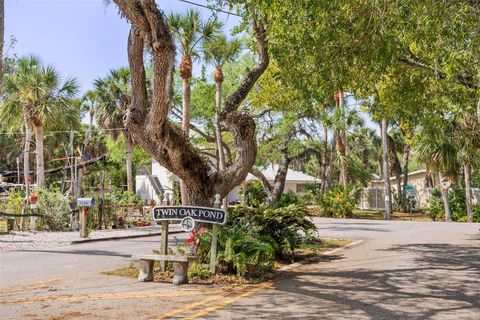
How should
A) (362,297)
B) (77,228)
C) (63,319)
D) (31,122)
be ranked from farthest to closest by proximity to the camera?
(31,122)
(77,228)
(362,297)
(63,319)

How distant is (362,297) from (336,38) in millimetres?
5090

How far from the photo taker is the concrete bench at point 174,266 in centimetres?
880

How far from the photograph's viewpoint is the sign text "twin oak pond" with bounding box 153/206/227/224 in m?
9.38

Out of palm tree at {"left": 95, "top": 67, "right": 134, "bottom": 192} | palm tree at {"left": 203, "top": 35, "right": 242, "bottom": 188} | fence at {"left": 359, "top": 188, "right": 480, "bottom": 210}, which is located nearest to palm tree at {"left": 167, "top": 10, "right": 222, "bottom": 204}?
palm tree at {"left": 203, "top": 35, "right": 242, "bottom": 188}

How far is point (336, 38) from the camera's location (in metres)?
10.1

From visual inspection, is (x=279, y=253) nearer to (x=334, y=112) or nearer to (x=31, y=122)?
(x=334, y=112)

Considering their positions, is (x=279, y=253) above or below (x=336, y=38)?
below

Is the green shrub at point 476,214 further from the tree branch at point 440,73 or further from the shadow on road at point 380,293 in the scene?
the shadow on road at point 380,293

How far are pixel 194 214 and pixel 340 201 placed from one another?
2451 centimetres

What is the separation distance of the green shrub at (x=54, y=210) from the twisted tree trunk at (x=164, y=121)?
41.4ft

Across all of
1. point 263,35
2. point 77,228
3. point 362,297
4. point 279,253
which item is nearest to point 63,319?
point 362,297

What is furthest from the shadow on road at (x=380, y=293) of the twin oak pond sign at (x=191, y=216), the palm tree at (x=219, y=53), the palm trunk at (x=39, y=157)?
the palm trunk at (x=39, y=157)

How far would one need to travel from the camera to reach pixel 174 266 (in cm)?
893

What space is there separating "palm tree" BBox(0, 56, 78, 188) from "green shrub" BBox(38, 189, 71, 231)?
3686 millimetres
